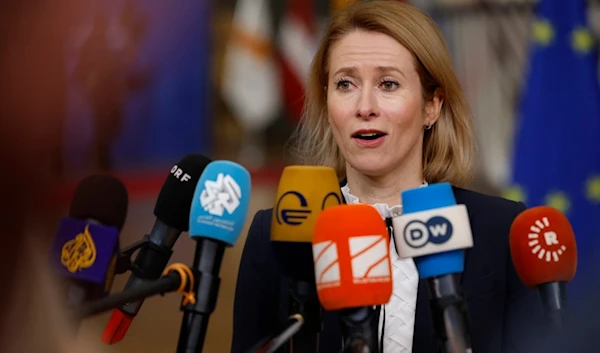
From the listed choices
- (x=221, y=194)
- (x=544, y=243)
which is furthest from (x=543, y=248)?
(x=221, y=194)

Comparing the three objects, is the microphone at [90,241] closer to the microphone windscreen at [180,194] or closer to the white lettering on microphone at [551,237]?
the microphone windscreen at [180,194]

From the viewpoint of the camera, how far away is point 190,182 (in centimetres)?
94

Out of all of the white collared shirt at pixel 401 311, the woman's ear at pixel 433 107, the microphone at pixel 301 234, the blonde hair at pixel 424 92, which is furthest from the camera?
the woman's ear at pixel 433 107

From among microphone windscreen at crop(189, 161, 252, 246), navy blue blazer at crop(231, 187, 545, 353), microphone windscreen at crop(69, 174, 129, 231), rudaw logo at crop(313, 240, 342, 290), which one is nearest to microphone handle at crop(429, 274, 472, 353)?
rudaw logo at crop(313, 240, 342, 290)

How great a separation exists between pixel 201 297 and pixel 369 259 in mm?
183

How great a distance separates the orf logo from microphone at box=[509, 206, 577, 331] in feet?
1.03

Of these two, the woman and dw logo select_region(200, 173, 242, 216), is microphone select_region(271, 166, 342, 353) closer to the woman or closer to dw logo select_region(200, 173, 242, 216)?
dw logo select_region(200, 173, 242, 216)

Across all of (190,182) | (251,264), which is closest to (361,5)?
(251,264)

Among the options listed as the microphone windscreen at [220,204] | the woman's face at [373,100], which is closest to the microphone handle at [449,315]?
the microphone windscreen at [220,204]

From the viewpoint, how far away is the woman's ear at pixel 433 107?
155cm

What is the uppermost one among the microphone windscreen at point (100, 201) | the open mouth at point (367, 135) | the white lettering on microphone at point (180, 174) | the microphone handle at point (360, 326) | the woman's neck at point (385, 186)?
the open mouth at point (367, 135)

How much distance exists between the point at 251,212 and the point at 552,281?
3007 mm

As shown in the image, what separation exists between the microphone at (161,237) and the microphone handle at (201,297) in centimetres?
6

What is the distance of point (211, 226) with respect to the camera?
83cm
